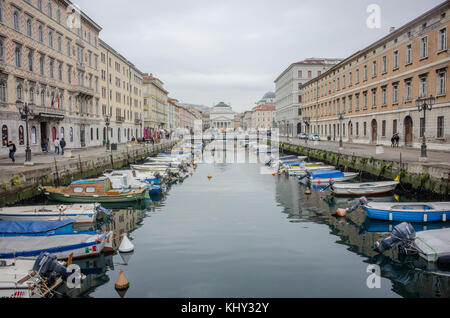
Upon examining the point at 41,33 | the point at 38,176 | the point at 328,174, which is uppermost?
the point at 41,33

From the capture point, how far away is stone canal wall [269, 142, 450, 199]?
61.3ft

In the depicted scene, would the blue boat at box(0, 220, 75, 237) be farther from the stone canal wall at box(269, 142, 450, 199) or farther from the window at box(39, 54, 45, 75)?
the window at box(39, 54, 45, 75)

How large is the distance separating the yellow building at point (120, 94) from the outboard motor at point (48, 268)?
51240 mm

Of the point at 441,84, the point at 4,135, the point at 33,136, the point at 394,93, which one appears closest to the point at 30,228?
the point at 4,135

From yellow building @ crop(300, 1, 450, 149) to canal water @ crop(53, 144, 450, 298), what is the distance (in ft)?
35.5

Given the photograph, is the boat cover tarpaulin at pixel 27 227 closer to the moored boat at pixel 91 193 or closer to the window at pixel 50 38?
the moored boat at pixel 91 193

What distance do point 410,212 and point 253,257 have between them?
26.7ft

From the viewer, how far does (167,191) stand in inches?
1024

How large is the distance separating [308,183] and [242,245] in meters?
16.7

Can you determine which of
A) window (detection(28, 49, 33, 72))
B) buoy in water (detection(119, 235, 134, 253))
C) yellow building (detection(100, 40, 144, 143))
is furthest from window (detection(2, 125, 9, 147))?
yellow building (detection(100, 40, 144, 143))

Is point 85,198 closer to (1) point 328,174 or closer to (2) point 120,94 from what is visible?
(1) point 328,174

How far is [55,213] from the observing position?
1531 centimetres
